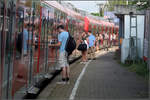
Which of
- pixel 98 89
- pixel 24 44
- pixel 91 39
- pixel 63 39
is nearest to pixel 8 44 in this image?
pixel 24 44

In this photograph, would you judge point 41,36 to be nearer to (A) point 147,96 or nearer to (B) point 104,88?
(B) point 104,88

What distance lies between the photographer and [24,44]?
7.11 m

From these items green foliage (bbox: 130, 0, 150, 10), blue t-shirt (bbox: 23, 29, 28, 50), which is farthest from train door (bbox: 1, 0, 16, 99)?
green foliage (bbox: 130, 0, 150, 10)

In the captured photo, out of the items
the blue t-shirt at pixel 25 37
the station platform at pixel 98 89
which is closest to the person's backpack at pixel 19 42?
the blue t-shirt at pixel 25 37

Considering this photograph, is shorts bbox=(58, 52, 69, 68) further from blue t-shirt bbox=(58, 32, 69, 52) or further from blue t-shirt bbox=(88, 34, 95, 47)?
blue t-shirt bbox=(88, 34, 95, 47)

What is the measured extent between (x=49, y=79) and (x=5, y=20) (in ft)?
20.7

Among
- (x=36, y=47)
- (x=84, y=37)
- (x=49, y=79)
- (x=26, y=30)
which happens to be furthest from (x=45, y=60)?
(x=84, y=37)

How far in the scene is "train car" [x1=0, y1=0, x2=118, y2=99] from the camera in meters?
5.64

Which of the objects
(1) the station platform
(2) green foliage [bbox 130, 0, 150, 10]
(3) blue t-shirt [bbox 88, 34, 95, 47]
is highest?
(2) green foliage [bbox 130, 0, 150, 10]

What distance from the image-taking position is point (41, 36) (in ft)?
32.1

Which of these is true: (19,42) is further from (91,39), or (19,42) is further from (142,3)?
(91,39)

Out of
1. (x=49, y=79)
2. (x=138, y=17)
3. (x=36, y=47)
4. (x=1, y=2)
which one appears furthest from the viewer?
(x=138, y=17)

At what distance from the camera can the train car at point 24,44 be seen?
564cm

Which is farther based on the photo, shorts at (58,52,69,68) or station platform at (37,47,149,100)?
shorts at (58,52,69,68)
